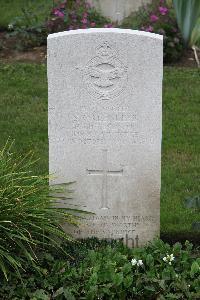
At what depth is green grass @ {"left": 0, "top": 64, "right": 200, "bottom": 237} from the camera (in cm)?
739

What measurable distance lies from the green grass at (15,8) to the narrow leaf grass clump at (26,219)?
24.7ft

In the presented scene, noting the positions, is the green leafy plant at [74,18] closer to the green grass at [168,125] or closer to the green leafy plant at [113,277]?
the green grass at [168,125]

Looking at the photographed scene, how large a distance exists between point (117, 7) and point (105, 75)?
6887 millimetres

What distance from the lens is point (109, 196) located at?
627cm

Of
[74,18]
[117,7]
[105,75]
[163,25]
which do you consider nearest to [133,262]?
[105,75]

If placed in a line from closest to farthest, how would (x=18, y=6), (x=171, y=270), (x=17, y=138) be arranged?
1. (x=171, y=270)
2. (x=17, y=138)
3. (x=18, y=6)

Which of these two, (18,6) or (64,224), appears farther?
(18,6)

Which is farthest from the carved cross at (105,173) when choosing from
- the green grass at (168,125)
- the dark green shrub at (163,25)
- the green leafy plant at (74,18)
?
the green leafy plant at (74,18)

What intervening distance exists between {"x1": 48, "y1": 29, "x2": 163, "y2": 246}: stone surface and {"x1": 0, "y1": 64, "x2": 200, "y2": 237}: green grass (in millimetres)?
567

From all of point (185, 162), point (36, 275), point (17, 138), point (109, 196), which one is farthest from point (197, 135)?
point (36, 275)

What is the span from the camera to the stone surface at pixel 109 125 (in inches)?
236

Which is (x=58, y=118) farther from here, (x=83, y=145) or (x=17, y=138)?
(x=17, y=138)

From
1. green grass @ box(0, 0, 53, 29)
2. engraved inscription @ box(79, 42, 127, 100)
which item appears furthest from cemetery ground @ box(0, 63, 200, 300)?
green grass @ box(0, 0, 53, 29)

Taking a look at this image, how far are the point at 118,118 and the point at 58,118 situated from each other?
41 cm
